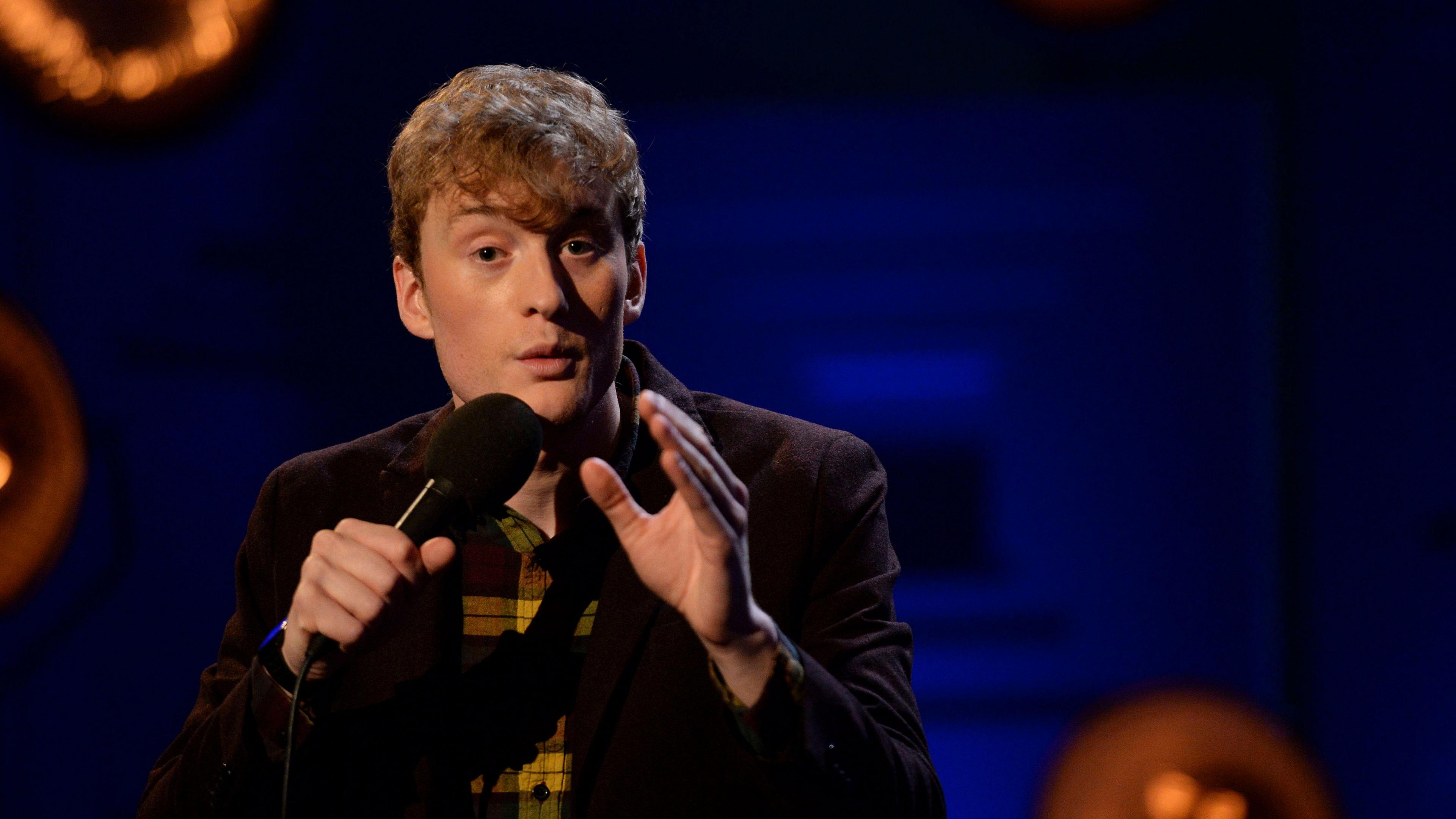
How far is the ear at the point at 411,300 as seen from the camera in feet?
5.16

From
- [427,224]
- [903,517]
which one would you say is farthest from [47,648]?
[903,517]

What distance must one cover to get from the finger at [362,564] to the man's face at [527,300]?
35 centimetres

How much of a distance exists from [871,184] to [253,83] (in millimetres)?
1259

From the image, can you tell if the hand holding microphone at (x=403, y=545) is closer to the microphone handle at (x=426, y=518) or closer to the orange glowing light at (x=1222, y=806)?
the microphone handle at (x=426, y=518)

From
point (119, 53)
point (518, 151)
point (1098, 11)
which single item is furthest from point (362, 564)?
point (1098, 11)

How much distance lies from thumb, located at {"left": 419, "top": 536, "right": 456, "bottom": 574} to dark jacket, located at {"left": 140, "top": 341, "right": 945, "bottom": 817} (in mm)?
101

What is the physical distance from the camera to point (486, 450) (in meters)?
1.11

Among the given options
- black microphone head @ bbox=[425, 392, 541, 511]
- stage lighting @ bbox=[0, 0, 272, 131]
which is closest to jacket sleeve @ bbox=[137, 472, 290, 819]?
black microphone head @ bbox=[425, 392, 541, 511]

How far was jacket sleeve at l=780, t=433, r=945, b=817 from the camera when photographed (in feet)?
3.63

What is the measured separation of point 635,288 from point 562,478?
307 mm

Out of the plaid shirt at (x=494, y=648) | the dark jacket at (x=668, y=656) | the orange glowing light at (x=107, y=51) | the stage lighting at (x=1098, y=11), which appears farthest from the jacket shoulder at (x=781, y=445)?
the orange glowing light at (x=107, y=51)

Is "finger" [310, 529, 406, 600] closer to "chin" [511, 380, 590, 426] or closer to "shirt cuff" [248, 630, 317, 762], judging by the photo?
"shirt cuff" [248, 630, 317, 762]

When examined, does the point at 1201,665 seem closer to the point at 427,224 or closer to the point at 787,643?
the point at 787,643

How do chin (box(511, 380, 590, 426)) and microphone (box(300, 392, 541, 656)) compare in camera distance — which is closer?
microphone (box(300, 392, 541, 656))
